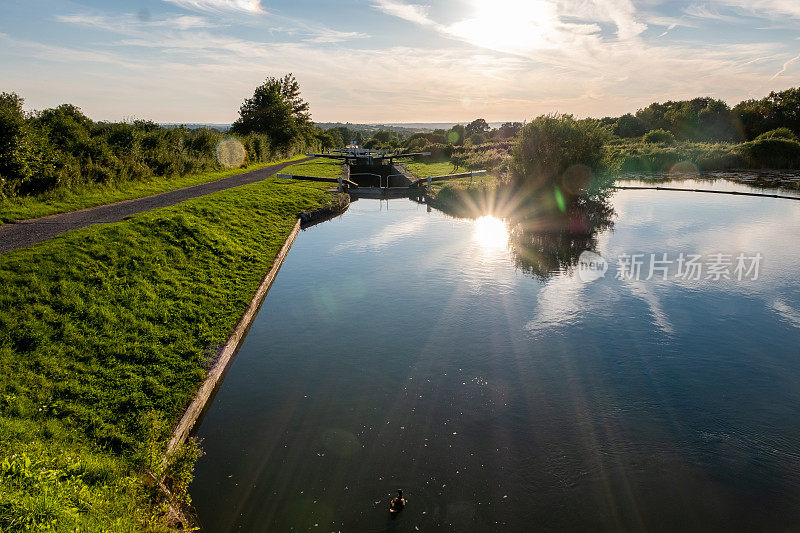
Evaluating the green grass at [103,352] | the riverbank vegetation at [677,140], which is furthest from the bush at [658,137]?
the green grass at [103,352]

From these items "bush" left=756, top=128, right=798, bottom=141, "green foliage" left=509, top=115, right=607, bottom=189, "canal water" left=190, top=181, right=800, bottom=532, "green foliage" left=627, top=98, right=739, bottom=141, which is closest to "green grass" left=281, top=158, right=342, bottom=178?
"green foliage" left=509, top=115, right=607, bottom=189

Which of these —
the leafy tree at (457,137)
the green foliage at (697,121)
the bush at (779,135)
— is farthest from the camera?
the leafy tree at (457,137)

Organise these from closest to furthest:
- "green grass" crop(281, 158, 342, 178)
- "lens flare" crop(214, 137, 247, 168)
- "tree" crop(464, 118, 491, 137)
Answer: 1. "lens flare" crop(214, 137, 247, 168)
2. "green grass" crop(281, 158, 342, 178)
3. "tree" crop(464, 118, 491, 137)

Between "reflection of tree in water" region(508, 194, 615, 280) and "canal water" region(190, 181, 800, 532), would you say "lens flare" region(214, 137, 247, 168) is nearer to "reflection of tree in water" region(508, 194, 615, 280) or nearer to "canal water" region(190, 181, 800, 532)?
"canal water" region(190, 181, 800, 532)

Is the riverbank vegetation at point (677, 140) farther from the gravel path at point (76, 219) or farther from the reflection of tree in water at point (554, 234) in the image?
the gravel path at point (76, 219)

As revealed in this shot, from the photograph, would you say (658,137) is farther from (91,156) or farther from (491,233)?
(91,156)

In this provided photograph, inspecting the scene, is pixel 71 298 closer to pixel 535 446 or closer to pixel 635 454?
pixel 535 446

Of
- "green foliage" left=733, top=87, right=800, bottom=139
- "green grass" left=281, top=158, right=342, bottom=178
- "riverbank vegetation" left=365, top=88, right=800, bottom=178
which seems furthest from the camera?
"green foliage" left=733, top=87, right=800, bottom=139

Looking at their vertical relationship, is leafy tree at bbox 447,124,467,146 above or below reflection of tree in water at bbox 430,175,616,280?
above
